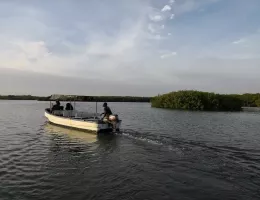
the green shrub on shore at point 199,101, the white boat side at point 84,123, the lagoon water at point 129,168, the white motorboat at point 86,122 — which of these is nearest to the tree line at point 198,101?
the green shrub on shore at point 199,101

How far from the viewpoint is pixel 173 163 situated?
15727 millimetres

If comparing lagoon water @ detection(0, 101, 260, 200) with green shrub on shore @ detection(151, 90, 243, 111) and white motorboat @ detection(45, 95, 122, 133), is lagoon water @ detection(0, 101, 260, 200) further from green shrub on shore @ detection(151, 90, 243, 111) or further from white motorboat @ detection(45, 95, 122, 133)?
green shrub on shore @ detection(151, 90, 243, 111)

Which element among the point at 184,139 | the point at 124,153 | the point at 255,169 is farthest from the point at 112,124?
the point at 255,169

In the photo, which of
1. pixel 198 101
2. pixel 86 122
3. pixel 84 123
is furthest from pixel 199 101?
pixel 86 122

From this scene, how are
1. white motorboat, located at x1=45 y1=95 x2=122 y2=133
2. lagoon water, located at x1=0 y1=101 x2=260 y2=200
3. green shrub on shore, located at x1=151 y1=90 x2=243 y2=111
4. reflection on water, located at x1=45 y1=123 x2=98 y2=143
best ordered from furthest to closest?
green shrub on shore, located at x1=151 y1=90 x2=243 y2=111 < white motorboat, located at x1=45 y1=95 x2=122 y2=133 < reflection on water, located at x1=45 y1=123 x2=98 y2=143 < lagoon water, located at x1=0 y1=101 x2=260 y2=200

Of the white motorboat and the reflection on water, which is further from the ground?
the white motorboat

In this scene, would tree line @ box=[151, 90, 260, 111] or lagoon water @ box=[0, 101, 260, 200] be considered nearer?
lagoon water @ box=[0, 101, 260, 200]

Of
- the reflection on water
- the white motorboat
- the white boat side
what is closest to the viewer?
the reflection on water

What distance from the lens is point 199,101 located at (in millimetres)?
75750

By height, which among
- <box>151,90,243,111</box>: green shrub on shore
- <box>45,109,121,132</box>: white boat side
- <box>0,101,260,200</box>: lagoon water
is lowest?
<box>0,101,260,200</box>: lagoon water

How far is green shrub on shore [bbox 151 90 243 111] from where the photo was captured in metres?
76.1

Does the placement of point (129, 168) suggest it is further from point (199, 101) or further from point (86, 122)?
point (199, 101)

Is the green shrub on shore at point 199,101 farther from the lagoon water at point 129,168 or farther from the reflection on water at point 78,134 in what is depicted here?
the lagoon water at point 129,168

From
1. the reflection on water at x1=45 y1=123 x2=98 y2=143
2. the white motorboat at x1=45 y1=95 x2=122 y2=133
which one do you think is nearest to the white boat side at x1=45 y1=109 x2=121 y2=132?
the white motorboat at x1=45 y1=95 x2=122 y2=133
